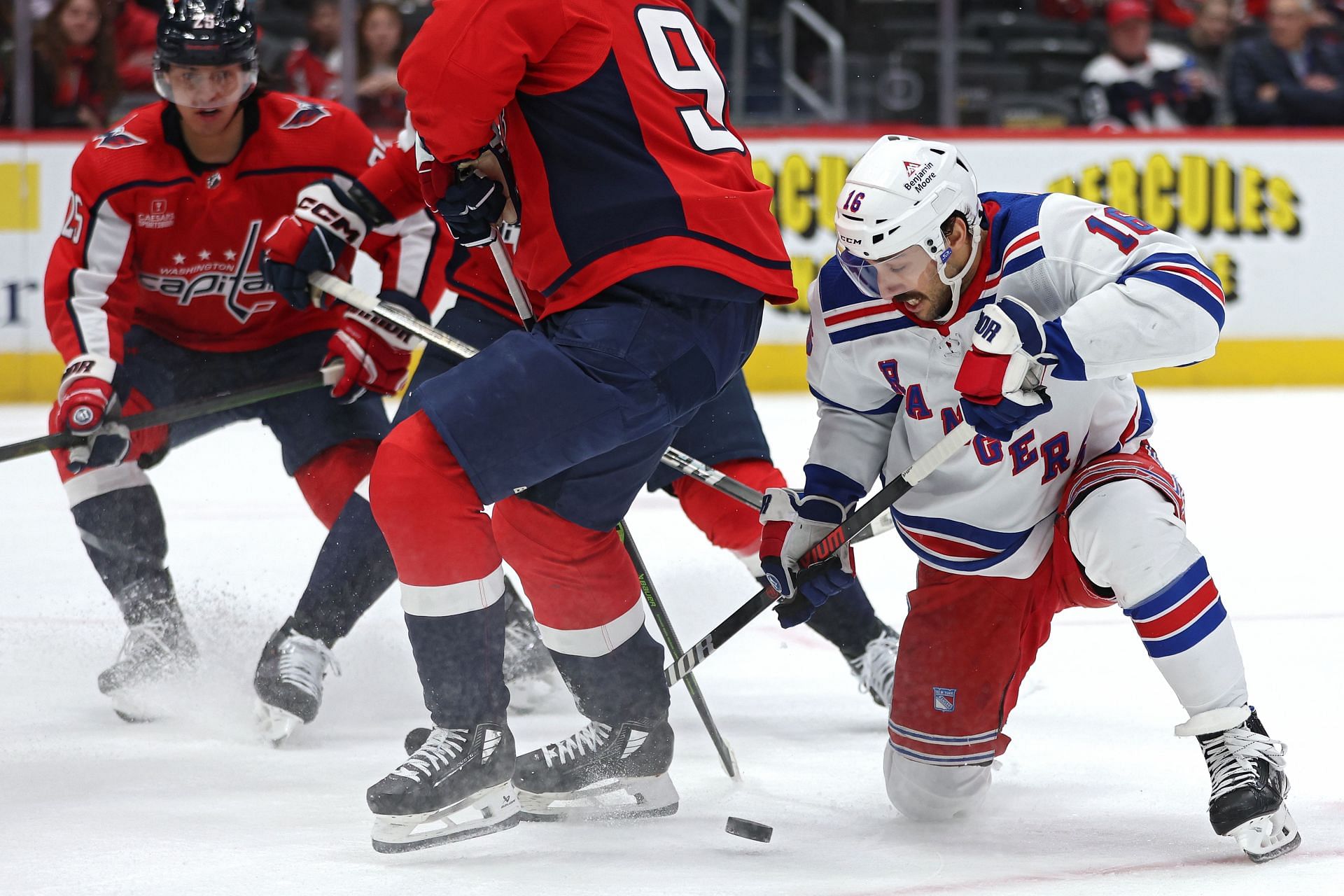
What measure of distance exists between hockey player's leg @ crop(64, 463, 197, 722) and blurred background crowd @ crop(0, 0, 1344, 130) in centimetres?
346

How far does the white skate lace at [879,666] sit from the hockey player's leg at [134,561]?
1.13 m

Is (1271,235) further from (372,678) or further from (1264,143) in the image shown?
(372,678)

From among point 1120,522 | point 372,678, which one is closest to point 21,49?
point 372,678

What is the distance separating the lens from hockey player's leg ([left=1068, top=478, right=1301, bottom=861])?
6.11 feet

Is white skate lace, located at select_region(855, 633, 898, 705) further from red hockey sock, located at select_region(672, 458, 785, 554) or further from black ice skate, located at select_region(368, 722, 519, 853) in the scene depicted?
black ice skate, located at select_region(368, 722, 519, 853)

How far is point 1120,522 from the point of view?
1937 millimetres

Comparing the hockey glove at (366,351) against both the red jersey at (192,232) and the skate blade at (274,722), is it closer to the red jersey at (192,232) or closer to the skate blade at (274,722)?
the red jersey at (192,232)

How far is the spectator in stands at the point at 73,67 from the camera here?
227 inches

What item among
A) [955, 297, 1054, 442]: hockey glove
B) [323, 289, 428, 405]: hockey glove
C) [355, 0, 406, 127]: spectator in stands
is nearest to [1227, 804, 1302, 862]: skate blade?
[955, 297, 1054, 442]: hockey glove

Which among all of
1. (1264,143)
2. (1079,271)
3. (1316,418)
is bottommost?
(1316,418)

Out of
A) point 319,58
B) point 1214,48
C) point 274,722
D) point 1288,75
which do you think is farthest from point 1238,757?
point 1214,48

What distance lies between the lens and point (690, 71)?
6.51 ft

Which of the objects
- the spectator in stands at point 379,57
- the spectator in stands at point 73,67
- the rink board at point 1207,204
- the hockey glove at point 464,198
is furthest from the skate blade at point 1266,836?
the spectator in stands at point 73,67

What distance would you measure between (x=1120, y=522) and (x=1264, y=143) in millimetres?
4875
